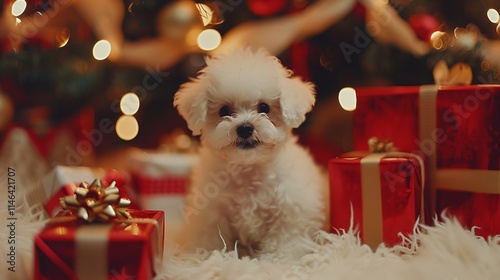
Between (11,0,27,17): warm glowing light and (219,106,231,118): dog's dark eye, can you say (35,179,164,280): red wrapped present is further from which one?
(11,0,27,17): warm glowing light

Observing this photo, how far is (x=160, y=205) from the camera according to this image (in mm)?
1843

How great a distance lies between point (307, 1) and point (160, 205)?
1.06 metres

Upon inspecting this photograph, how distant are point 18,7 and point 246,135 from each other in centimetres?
119

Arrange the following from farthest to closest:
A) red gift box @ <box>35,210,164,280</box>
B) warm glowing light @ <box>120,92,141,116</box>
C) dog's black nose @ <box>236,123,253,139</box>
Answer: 1. warm glowing light @ <box>120,92,141,116</box>
2. dog's black nose @ <box>236,123,253,139</box>
3. red gift box @ <box>35,210,164,280</box>

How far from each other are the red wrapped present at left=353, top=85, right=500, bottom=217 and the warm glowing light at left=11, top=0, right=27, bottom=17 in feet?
4.31

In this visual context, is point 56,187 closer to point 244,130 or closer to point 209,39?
point 244,130

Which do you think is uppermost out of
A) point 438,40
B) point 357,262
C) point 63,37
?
point 63,37

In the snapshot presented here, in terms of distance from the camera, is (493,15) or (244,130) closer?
(244,130)

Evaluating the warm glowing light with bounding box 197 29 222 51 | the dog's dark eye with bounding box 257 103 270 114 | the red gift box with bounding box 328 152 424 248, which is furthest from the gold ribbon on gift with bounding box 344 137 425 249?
the warm glowing light with bounding box 197 29 222 51

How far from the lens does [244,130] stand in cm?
117

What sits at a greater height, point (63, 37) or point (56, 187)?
point (63, 37)

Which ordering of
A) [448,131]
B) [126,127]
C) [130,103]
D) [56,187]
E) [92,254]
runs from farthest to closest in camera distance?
[126,127] → [130,103] → [56,187] → [448,131] → [92,254]

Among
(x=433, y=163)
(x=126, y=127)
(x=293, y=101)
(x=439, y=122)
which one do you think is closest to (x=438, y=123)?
(x=439, y=122)

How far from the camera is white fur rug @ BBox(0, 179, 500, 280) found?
1000 mm
